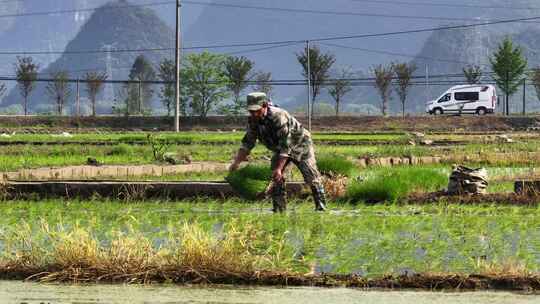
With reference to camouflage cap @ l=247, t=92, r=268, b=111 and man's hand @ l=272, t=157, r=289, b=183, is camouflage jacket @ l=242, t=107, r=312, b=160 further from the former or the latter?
camouflage cap @ l=247, t=92, r=268, b=111

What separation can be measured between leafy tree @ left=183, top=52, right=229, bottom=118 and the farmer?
5971 cm

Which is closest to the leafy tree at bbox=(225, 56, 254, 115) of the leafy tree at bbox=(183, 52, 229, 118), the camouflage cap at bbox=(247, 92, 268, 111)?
the leafy tree at bbox=(183, 52, 229, 118)

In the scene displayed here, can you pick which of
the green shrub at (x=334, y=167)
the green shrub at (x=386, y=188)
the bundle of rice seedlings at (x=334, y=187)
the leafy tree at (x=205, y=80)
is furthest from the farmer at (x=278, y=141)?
the leafy tree at (x=205, y=80)

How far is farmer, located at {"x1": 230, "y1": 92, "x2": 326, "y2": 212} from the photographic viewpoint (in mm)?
12555

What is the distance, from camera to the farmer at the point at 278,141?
1255 centimetres

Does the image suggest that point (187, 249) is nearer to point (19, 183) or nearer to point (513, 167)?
point (19, 183)

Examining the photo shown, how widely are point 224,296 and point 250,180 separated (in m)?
7.77

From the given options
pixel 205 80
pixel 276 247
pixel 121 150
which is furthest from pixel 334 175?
Result: pixel 205 80

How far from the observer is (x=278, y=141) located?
12.9m

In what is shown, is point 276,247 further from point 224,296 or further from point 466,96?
point 466,96

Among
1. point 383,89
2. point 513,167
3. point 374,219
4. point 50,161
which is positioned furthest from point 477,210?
point 383,89

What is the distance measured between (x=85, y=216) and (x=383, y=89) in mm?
73020

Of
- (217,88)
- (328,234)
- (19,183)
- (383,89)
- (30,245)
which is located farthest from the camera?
(383,89)

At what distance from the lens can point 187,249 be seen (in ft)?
28.6
